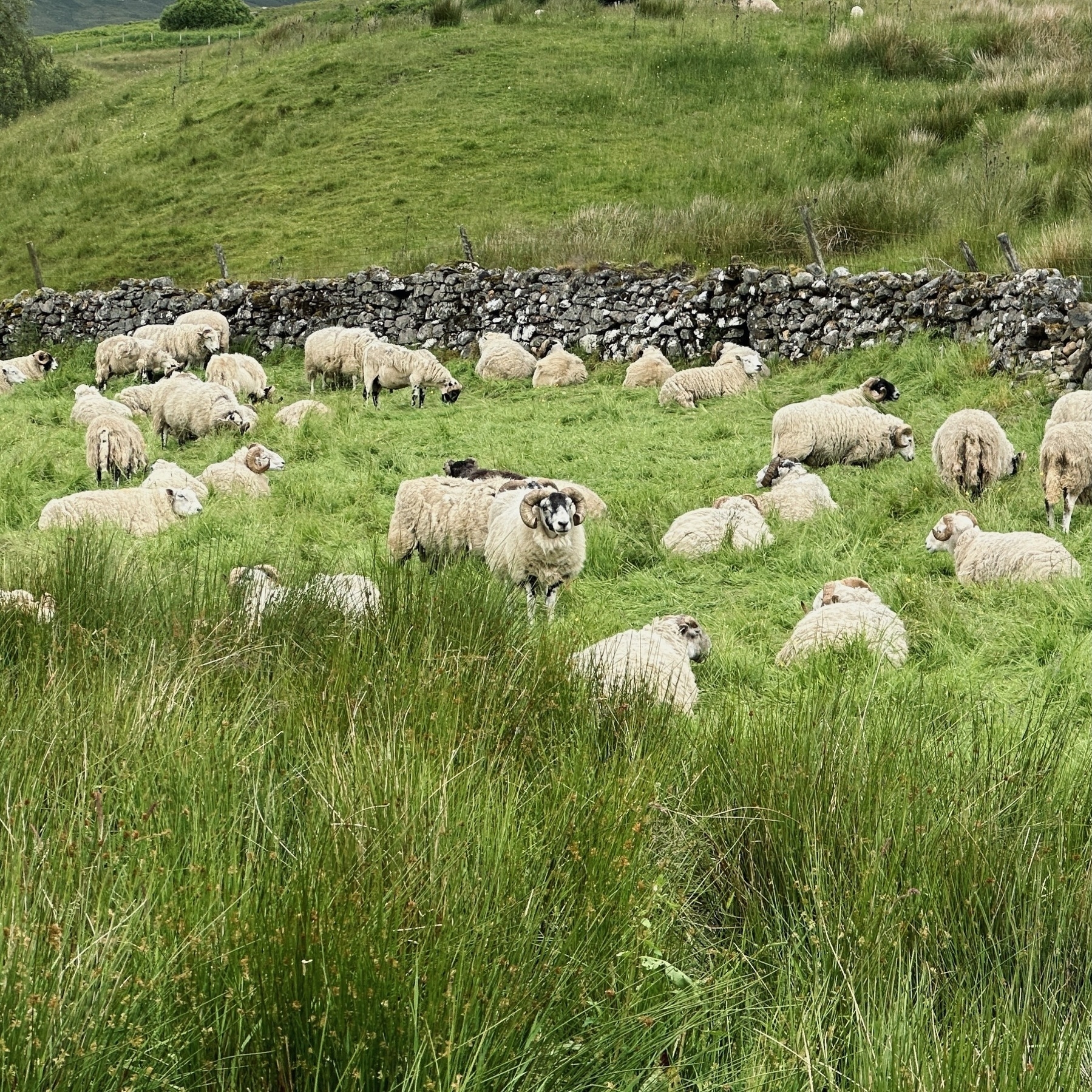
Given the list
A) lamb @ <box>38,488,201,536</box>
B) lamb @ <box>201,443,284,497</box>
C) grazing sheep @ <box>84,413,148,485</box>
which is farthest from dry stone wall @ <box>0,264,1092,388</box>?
lamb @ <box>38,488,201,536</box>

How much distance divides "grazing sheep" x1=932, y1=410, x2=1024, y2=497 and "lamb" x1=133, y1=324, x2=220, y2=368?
42.6 feet

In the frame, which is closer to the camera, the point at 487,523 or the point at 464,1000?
the point at 464,1000

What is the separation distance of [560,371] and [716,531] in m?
8.36

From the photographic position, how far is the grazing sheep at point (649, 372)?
1552 cm

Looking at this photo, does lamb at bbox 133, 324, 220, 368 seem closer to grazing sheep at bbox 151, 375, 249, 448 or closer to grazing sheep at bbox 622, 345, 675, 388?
grazing sheep at bbox 151, 375, 249, 448

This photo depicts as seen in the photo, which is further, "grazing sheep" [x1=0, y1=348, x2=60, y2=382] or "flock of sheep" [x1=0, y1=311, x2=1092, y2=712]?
"grazing sheep" [x1=0, y1=348, x2=60, y2=382]

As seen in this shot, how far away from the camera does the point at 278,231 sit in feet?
82.4

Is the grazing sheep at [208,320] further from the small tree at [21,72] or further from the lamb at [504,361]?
the small tree at [21,72]

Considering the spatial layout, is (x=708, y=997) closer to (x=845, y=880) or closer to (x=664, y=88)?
(x=845, y=880)

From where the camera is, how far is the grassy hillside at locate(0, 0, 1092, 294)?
1947 cm

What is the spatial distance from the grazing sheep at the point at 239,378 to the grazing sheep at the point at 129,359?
187 centimetres

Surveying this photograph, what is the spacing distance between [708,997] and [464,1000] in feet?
2.30

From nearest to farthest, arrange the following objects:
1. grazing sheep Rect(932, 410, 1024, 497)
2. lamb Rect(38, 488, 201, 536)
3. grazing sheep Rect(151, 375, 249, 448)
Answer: grazing sheep Rect(932, 410, 1024, 497), lamb Rect(38, 488, 201, 536), grazing sheep Rect(151, 375, 249, 448)

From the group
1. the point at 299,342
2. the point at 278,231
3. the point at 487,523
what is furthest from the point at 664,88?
the point at 487,523
